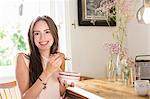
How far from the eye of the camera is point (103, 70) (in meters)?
2.69

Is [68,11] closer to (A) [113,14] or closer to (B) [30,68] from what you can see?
(A) [113,14]

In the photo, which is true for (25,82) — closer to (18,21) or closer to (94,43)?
(18,21)

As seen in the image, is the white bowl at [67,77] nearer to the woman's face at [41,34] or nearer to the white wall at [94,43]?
the woman's face at [41,34]

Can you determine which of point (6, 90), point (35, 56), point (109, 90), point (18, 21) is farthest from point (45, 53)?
point (18, 21)

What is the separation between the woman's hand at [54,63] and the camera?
1413mm

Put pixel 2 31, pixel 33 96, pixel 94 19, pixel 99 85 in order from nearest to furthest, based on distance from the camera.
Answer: pixel 33 96, pixel 99 85, pixel 2 31, pixel 94 19

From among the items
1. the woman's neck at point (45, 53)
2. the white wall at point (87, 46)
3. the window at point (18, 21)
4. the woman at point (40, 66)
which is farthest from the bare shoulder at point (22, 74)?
the white wall at point (87, 46)

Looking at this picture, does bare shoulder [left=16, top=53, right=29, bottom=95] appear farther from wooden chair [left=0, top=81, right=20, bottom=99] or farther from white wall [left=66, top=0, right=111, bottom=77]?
white wall [left=66, top=0, right=111, bottom=77]

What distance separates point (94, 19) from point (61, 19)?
0.32 meters

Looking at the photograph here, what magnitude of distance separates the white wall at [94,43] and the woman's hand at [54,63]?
1.04 meters

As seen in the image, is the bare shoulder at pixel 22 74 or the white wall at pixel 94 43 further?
the white wall at pixel 94 43

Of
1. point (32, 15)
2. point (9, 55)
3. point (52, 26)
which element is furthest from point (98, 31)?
point (52, 26)

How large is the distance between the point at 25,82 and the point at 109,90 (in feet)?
2.12

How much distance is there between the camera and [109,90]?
1832 mm
